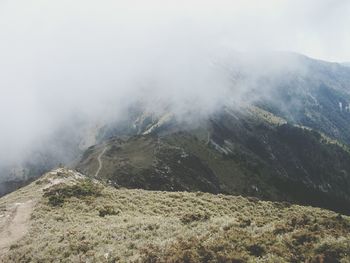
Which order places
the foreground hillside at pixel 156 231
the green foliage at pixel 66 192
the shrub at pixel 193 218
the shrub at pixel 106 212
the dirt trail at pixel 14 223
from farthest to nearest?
the green foliage at pixel 66 192 < the shrub at pixel 106 212 < the dirt trail at pixel 14 223 < the shrub at pixel 193 218 < the foreground hillside at pixel 156 231

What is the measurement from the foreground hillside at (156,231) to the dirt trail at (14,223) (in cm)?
11

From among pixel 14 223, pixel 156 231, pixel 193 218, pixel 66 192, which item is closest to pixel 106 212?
pixel 14 223

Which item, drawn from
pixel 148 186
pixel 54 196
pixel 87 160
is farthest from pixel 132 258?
pixel 87 160

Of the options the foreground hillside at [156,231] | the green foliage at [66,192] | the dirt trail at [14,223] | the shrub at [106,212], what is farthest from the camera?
the green foliage at [66,192]

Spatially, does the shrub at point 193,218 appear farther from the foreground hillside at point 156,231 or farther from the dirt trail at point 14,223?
the dirt trail at point 14,223

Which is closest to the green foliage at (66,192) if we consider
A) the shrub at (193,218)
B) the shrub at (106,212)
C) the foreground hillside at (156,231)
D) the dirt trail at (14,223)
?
the foreground hillside at (156,231)

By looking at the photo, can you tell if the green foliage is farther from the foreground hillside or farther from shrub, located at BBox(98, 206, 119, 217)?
shrub, located at BBox(98, 206, 119, 217)

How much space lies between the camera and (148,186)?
165 meters

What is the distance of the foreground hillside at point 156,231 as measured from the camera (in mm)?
21812

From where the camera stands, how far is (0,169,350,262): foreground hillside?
21.8 m

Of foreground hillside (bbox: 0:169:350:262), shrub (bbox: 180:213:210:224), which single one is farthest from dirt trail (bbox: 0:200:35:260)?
shrub (bbox: 180:213:210:224)

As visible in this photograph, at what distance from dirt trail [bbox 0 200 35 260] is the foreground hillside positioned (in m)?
0.11

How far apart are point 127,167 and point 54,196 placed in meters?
122

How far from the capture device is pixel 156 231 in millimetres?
29578
